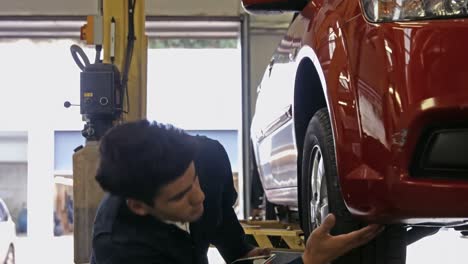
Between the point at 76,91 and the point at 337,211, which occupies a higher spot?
the point at 76,91

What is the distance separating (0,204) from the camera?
6.63 meters

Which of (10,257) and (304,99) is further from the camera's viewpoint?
(10,257)

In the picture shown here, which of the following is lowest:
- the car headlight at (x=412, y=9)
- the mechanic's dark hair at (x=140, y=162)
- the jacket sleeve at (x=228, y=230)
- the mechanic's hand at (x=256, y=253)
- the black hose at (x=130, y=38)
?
the mechanic's hand at (x=256, y=253)

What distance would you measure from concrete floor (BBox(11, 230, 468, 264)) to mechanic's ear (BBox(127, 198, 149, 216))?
9.00 feet

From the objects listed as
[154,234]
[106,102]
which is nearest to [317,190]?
[154,234]

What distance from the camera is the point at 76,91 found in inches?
307

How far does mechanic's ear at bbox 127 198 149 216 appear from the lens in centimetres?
133

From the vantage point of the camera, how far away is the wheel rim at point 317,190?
2.26 m

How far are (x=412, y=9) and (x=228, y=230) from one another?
29.2 inches

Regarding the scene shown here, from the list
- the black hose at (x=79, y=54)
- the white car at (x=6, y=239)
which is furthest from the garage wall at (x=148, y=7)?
the black hose at (x=79, y=54)

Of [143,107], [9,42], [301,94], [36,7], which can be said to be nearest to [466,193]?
[301,94]

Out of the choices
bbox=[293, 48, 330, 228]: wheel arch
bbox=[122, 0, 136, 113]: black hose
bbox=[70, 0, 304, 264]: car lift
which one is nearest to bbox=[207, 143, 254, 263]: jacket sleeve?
bbox=[293, 48, 330, 228]: wheel arch

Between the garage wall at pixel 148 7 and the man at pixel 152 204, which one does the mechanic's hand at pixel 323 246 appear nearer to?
the man at pixel 152 204

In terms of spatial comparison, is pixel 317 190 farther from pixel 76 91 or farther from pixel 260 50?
pixel 76 91
